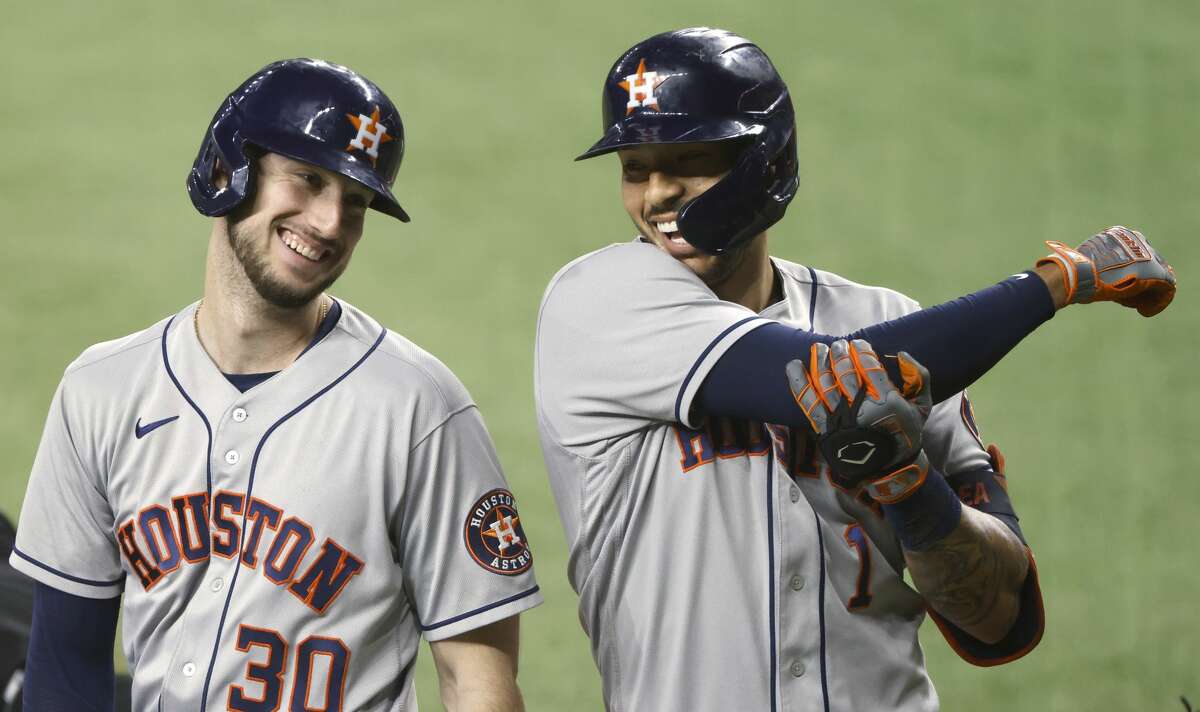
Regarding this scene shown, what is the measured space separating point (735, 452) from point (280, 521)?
703mm

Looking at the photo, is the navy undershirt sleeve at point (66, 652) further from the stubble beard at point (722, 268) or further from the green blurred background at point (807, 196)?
the green blurred background at point (807, 196)

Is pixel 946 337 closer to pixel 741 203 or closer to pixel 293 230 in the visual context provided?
pixel 741 203

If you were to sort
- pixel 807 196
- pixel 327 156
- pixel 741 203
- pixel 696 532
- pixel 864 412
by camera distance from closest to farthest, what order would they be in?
pixel 864 412 → pixel 696 532 → pixel 741 203 → pixel 327 156 → pixel 807 196

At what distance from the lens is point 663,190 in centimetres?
200

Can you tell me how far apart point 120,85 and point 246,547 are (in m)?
3.02

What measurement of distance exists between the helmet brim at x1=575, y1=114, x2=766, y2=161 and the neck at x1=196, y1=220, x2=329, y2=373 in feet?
1.95

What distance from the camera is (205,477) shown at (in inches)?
82.7

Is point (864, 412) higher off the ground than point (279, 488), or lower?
higher

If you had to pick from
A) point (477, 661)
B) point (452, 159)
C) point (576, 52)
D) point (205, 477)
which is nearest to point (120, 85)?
point (452, 159)

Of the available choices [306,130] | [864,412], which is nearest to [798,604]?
[864,412]

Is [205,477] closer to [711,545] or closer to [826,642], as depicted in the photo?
[711,545]

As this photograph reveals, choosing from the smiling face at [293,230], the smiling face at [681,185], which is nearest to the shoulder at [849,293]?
the smiling face at [681,185]

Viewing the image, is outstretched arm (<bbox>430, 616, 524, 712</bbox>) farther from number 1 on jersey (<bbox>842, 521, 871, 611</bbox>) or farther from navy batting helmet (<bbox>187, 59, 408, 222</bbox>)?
navy batting helmet (<bbox>187, 59, 408, 222</bbox>)

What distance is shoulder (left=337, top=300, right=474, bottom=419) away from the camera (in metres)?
2.11
